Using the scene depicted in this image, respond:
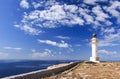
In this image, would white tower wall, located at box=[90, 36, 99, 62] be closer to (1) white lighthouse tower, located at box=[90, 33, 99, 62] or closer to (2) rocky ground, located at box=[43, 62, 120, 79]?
(1) white lighthouse tower, located at box=[90, 33, 99, 62]

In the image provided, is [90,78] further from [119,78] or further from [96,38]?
[96,38]

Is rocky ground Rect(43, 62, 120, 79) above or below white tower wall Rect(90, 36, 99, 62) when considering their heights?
below

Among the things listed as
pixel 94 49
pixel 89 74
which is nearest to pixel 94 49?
pixel 94 49

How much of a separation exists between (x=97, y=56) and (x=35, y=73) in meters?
28.4

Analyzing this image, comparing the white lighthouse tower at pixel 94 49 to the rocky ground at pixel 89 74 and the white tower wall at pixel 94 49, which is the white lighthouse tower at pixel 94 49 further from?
the rocky ground at pixel 89 74

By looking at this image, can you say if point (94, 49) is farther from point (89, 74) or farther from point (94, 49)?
point (89, 74)

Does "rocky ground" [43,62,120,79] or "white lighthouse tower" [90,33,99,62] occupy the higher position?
"white lighthouse tower" [90,33,99,62]

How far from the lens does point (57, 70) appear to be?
66.3 ft

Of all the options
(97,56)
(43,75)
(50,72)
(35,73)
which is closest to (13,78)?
(35,73)

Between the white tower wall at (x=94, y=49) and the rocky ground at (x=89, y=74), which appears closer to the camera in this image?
the rocky ground at (x=89, y=74)

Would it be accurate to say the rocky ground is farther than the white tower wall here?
No

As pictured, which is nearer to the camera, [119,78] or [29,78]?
[29,78]

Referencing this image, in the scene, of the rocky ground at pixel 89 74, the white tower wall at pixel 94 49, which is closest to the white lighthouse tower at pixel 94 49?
the white tower wall at pixel 94 49

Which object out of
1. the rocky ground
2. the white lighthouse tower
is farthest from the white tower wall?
the rocky ground
